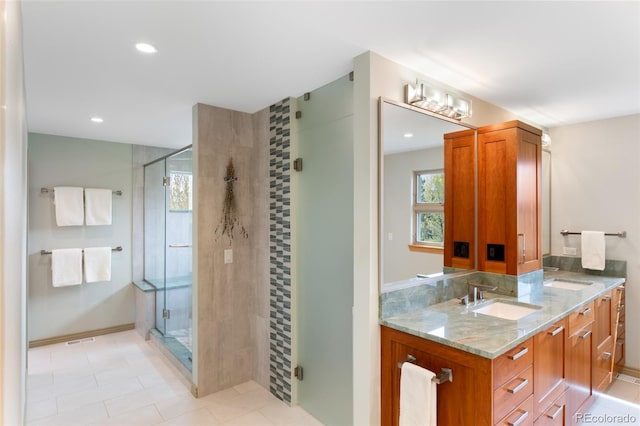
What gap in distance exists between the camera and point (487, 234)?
2707mm

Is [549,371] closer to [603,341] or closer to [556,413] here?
[556,413]

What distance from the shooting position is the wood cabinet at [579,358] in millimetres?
2295

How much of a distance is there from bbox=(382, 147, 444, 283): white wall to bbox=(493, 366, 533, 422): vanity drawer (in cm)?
76

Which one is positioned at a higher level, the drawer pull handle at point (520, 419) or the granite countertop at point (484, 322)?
the granite countertop at point (484, 322)

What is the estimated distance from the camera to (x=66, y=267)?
406cm

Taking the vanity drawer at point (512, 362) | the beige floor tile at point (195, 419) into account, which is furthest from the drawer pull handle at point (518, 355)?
the beige floor tile at point (195, 419)

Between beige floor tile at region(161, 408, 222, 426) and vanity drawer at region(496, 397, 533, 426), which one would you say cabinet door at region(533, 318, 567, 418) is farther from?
beige floor tile at region(161, 408, 222, 426)

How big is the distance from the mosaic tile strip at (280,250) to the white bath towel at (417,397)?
115cm

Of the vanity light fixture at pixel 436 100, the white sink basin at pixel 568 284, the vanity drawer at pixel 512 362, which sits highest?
the vanity light fixture at pixel 436 100

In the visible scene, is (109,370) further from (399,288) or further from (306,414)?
(399,288)

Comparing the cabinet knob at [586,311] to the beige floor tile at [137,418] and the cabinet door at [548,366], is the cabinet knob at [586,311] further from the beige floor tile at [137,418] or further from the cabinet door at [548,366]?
the beige floor tile at [137,418]

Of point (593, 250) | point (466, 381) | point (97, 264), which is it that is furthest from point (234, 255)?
point (593, 250)

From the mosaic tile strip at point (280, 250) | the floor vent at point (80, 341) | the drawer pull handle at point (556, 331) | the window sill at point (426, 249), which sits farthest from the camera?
the floor vent at point (80, 341)

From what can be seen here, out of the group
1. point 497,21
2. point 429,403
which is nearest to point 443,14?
point 497,21
